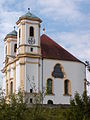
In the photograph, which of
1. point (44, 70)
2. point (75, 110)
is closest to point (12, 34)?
point (44, 70)

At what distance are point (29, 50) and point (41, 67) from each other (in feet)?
11.9

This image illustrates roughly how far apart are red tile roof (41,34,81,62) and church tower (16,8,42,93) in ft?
7.65

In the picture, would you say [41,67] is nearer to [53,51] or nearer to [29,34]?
[53,51]

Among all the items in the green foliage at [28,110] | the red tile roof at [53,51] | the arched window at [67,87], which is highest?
the red tile roof at [53,51]

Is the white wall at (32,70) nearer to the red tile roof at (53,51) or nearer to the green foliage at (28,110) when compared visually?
the red tile roof at (53,51)

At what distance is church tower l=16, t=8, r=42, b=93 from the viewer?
208 feet

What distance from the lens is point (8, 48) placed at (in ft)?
248

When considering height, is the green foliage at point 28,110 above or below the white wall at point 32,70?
below

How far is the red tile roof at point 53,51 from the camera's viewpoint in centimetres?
6719

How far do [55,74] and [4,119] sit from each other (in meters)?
45.5

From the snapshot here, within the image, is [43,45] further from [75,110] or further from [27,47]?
[75,110]

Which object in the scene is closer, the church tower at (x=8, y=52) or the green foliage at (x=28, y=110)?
the green foliage at (x=28, y=110)

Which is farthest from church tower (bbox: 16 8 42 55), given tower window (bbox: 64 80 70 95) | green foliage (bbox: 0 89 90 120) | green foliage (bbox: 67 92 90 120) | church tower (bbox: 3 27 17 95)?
green foliage (bbox: 67 92 90 120)

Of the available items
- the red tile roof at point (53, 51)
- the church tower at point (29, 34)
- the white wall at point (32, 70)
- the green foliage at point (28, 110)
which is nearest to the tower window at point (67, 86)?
the red tile roof at point (53, 51)
